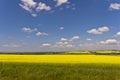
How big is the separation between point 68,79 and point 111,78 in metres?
2.48

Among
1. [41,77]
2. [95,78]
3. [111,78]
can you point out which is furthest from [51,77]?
[111,78]

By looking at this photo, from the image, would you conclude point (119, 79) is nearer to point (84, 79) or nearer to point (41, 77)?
point (84, 79)

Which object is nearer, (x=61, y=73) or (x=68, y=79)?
(x=68, y=79)

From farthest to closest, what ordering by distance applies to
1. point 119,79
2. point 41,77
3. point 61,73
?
point 61,73, point 41,77, point 119,79

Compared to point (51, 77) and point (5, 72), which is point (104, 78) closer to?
point (51, 77)

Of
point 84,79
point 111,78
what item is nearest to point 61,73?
point 84,79

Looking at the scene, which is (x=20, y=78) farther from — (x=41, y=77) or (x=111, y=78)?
(x=111, y=78)

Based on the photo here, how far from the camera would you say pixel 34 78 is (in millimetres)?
12617

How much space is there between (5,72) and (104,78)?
21.6 feet

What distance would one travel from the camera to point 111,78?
12727mm

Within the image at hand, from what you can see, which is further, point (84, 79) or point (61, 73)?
point (61, 73)

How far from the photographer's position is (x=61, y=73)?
14.3m

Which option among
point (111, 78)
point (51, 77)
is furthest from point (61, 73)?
point (111, 78)

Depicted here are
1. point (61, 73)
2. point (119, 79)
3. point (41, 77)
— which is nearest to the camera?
point (119, 79)
